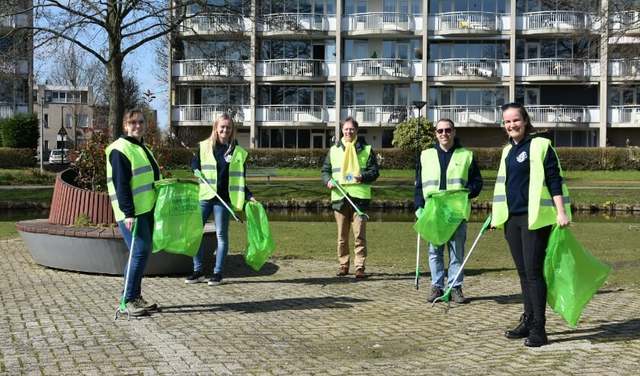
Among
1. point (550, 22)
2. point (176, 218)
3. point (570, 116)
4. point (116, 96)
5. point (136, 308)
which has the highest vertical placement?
point (550, 22)

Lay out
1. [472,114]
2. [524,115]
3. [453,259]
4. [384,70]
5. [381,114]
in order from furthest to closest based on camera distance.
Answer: [381,114] → [384,70] → [472,114] → [453,259] → [524,115]

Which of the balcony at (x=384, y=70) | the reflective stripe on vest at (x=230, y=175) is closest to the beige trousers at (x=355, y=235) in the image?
the reflective stripe on vest at (x=230, y=175)

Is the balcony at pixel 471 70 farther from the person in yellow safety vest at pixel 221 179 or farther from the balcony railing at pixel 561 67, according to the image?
the person in yellow safety vest at pixel 221 179

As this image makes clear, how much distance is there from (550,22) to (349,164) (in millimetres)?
42557

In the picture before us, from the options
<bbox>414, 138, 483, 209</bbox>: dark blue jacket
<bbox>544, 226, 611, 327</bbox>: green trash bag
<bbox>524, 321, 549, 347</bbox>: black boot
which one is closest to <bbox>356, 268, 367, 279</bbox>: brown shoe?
<bbox>414, 138, 483, 209</bbox>: dark blue jacket

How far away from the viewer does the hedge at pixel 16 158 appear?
126 feet

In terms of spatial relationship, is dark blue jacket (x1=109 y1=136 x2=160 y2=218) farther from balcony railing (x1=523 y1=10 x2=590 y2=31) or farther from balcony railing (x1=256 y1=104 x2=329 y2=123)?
balcony railing (x1=523 y1=10 x2=590 y2=31)

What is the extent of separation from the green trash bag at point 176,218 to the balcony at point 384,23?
140 ft

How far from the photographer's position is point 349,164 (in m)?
9.67

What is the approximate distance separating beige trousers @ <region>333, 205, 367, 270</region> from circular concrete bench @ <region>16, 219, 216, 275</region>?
5.66ft

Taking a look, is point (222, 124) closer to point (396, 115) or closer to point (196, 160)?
point (196, 160)

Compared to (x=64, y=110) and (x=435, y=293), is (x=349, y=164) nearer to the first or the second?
(x=435, y=293)

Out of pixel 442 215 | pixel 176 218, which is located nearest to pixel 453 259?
pixel 442 215

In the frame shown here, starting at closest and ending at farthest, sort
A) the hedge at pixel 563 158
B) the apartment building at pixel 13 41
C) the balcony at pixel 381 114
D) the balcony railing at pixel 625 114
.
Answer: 1. the apartment building at pixel 13 41
2. the hedge at pixel 563 158
3. the balcony railing at pixel 625 114
4. the balcony at pixel 381 114
